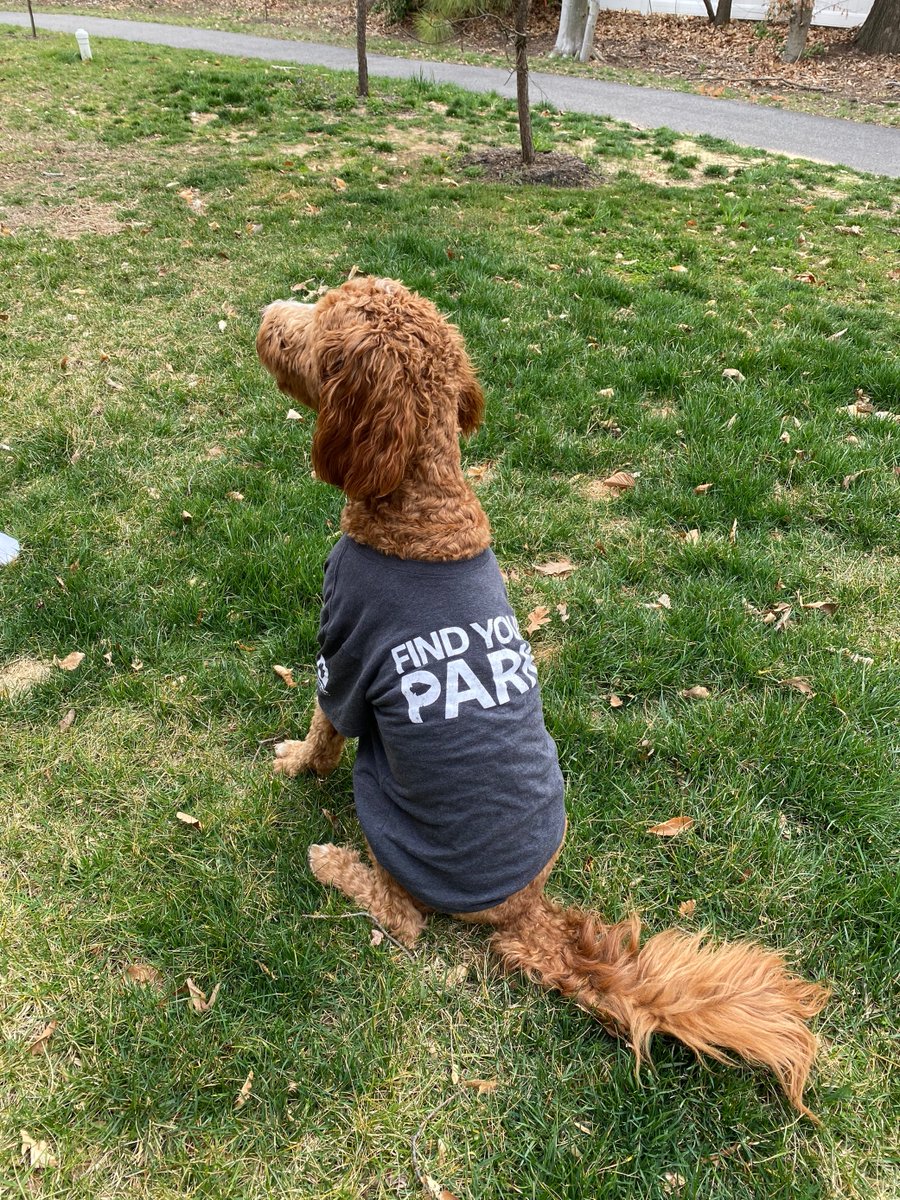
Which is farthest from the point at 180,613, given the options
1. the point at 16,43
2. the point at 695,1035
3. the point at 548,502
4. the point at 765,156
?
the point at 16,43

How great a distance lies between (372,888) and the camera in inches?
94.7

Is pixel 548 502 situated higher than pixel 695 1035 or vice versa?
pixel 548 502

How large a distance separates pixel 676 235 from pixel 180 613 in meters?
6.65

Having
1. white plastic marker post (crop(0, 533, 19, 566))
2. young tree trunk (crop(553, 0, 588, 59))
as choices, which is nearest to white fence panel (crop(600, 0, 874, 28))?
young tree trunk (crop(553, 0, 588, 59))

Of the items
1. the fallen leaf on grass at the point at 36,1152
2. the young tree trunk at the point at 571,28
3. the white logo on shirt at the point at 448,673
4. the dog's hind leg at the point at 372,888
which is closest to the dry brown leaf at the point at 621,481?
the white logo on shirt at the point at 448,673

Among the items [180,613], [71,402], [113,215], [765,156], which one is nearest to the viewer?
[180,613]

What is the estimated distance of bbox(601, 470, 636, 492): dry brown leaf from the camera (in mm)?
4250

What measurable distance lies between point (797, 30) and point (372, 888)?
2479 centimetres

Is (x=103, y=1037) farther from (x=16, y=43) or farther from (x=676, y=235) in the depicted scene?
(x=16, y=43)

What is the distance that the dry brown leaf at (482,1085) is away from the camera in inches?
80.6

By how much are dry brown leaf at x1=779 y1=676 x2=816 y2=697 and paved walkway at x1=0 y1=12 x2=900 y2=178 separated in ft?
35.4

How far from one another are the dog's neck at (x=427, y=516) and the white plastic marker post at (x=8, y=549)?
228 cm

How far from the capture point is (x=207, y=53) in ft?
52.0

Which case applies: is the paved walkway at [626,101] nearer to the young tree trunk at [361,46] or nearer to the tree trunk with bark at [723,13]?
the young tree trunk at [361,46]
